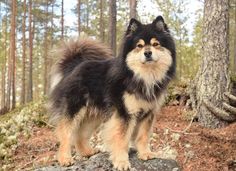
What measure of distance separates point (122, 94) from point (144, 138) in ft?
2.52

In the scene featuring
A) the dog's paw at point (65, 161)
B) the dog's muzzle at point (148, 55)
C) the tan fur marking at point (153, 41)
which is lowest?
the dog's paw at point (65, 161)

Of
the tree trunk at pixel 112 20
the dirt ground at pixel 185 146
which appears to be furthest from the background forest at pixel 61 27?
the dirt ground at pixel 185 146

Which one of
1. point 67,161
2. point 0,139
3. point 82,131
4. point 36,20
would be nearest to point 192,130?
point 82,131

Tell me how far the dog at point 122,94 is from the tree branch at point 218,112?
3277 mm

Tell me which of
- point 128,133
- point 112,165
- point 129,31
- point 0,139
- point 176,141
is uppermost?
point 129,31

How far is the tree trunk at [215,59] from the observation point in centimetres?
850

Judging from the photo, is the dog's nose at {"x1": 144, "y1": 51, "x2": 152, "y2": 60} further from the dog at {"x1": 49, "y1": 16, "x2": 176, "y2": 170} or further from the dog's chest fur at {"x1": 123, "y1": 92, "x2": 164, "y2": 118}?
the dog's chest fur at {"x1": 123, "y1": 92, "x2": 164, "y2": 118}

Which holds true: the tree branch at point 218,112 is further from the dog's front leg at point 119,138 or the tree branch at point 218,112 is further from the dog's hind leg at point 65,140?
the dog's hind leg at point 65,140

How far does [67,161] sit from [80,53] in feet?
6.00

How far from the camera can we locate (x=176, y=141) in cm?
793

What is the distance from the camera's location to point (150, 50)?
4867 millimetres

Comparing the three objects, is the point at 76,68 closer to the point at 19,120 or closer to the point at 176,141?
the point at 176,141

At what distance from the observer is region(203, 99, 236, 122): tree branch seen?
27.4ft

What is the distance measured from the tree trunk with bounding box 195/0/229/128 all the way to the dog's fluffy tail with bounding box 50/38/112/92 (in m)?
3.10
